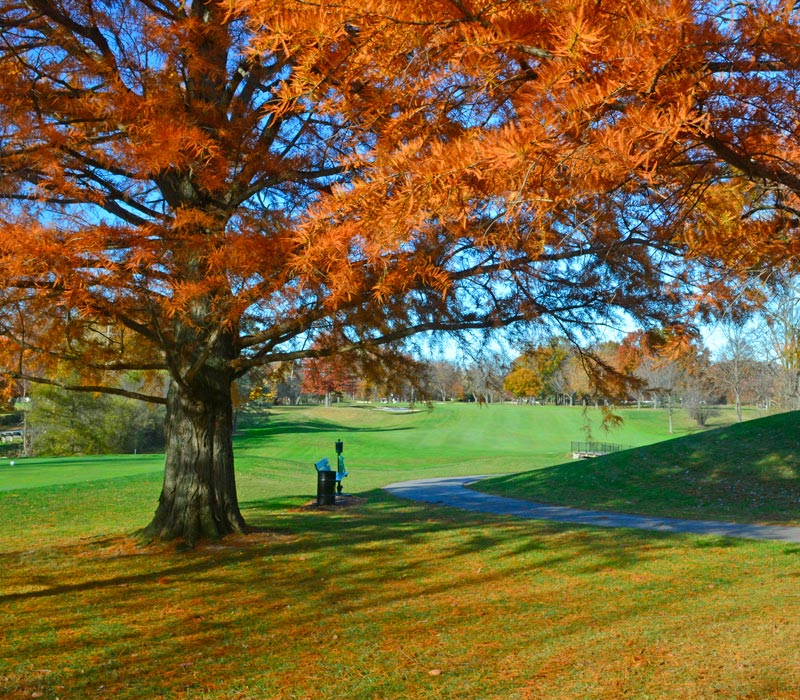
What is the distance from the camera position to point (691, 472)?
1769 centimetres

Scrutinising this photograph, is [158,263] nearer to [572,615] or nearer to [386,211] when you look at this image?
[386,211]

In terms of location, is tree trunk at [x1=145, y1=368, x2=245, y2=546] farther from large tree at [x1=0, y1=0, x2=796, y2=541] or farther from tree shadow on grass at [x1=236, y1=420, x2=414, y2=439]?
tree shadow on grass at [x1=236, y1=420, x2=414, y2=439]

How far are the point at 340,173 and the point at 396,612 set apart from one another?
5071mm

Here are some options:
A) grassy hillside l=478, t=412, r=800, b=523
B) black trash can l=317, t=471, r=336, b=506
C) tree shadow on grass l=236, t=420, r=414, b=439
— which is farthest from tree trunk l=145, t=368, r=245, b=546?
tree shadow on grass l=236, t=420, r=414, b=439

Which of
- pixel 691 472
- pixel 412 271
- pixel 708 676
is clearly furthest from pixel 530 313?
pixel 691 472

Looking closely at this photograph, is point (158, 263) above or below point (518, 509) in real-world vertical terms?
above

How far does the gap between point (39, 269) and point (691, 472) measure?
50.9ft

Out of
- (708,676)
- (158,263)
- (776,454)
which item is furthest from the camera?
(776,454)

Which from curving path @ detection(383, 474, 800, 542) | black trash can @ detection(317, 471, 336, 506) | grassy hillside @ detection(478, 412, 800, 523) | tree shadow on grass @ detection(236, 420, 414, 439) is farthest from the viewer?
tree shadow on grass @ detection(236, 420, 414, 439)

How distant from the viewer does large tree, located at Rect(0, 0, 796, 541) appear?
13.0ft

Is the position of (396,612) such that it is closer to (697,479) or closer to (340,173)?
(340,173)

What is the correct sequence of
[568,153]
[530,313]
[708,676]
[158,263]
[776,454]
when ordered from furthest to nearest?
[776,454], [530,313], [158,263], [708,676], [568,153]

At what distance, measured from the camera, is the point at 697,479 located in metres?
17.0

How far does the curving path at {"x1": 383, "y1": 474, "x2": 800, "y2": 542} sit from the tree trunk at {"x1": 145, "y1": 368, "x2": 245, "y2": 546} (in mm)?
6224
